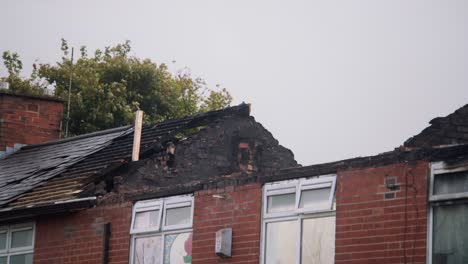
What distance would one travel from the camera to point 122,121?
42.9 metres

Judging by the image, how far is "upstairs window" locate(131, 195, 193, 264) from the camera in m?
19.9

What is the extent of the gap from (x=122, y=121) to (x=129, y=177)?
18.9m

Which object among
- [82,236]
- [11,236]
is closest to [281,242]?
[82,236]

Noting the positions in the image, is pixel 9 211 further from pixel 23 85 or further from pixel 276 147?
pixel 23 85

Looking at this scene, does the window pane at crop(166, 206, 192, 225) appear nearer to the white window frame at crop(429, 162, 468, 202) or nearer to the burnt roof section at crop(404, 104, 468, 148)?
the burnt roof section at crop(404, 104, 468, 148)

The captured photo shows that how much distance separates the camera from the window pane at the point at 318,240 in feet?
55.7

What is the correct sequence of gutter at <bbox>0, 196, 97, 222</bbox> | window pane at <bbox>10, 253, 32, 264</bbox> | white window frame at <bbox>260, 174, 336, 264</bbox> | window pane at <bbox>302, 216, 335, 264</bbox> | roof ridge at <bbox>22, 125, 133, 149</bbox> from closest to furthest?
window pane at <bbox>302, 216, 335, 264</bbox> → white window frame at <bbox>260, 174, 336, 264</bbox> → gutter at <bbox>0, 196, 97, 222</bbox> → window pane at <bbox>10, 253, 32, 264</bbox> → roof ridge at <bbox>22, 125, 133, 149</bbox>

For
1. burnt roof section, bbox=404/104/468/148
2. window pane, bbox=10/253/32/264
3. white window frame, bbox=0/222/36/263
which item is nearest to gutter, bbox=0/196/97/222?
white window frame, bbox=0/222/36/263

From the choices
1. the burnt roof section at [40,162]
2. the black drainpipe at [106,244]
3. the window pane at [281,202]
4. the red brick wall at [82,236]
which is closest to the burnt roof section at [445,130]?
the window pane at [281,202]

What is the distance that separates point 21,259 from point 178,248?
16.5 ft

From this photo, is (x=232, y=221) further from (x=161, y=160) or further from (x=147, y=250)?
(x=161, y=160)

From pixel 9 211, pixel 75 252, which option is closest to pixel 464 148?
pixel 75 252

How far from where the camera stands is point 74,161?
85.0ft

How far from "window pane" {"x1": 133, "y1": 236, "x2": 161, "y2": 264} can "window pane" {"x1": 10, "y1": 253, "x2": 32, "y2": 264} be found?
136 inches
